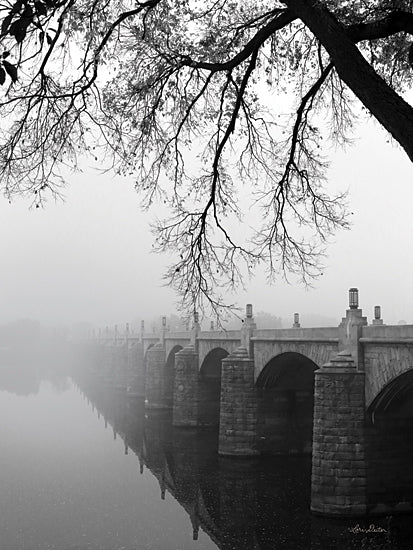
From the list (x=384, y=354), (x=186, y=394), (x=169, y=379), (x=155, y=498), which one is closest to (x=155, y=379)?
(x=169, y=379)

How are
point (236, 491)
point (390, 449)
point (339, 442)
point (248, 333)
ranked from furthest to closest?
point (248, 333), point (236, 491), point (390, 449), point (339, 442)

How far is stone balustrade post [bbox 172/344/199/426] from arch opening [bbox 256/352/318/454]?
945cm

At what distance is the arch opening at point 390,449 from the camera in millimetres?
18562

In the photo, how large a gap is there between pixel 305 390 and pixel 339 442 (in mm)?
10501

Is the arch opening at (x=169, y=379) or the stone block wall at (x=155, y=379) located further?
the arch opening at (x=169, y=379)

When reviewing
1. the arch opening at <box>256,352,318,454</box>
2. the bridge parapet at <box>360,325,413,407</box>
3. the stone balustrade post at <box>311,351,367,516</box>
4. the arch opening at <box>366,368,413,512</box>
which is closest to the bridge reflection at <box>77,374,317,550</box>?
the arch opening at <box>256,352,318,454</box>

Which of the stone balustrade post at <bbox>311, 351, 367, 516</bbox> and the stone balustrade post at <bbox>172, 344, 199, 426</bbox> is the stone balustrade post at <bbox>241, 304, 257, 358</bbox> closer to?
the stone balustrade post at <bbox>172, 344, 199, 426</bbox>

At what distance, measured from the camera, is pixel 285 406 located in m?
28.3

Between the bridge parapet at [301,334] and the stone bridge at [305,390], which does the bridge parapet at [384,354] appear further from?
the bridge parapet at [301,334]

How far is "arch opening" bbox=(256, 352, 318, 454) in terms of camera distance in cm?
2778

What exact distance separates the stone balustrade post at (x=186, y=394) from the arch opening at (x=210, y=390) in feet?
1.05

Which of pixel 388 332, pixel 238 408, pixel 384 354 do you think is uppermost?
pixel 388 332

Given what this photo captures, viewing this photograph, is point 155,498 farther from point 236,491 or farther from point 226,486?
point 236,491
